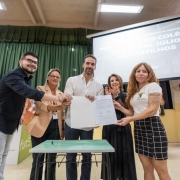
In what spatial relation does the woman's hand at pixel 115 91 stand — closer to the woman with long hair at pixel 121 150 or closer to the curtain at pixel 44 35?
the woman with long hair at pixel 121 150

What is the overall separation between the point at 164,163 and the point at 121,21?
414 centimetres

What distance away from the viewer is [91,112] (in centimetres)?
134

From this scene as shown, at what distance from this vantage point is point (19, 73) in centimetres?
133

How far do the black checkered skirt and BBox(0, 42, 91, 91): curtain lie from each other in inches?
123

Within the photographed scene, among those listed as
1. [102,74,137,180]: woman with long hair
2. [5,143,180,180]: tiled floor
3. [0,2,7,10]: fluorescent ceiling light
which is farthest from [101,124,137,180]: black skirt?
[0,2,7,10]: fluorescent ceiling light

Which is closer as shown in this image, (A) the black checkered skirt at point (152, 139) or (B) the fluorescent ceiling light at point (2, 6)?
(A) the black checkered skirt at point (152, 139)

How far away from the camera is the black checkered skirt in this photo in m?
1.11

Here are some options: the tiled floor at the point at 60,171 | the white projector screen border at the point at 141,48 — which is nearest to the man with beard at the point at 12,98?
the tiled floor at the point at 60,171

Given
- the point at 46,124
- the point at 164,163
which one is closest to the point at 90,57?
the point at 46,124

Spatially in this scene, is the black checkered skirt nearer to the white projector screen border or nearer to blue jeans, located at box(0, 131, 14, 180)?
blue jeans, located at box(0, 131, 14, 180)

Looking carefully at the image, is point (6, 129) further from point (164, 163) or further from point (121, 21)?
point (121, 21)

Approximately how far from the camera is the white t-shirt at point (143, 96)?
3.94ft

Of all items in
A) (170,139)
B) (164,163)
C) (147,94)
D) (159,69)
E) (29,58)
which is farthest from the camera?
(170,139)

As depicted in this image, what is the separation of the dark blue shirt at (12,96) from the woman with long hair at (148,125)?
2.72ft
